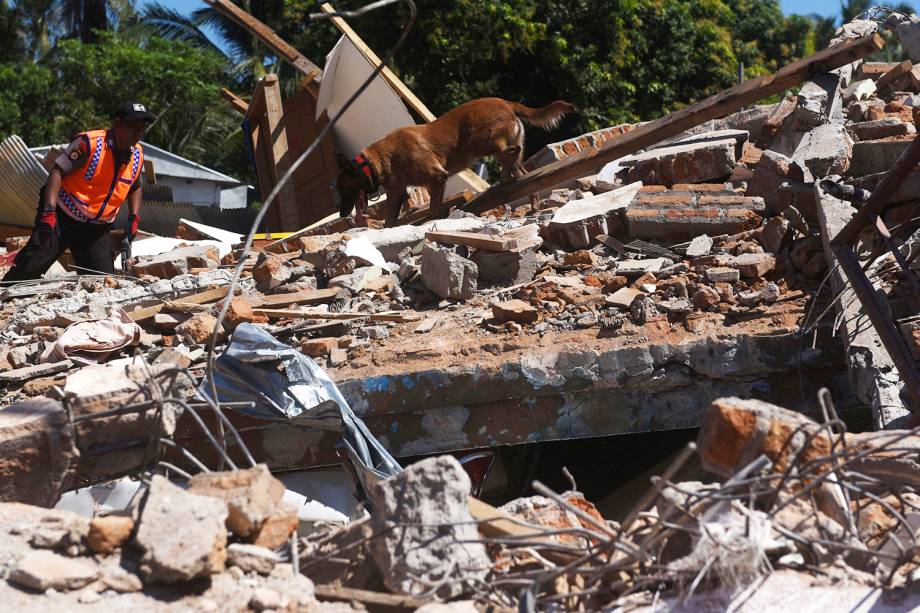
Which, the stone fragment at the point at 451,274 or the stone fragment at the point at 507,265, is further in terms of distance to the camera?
the stone fragment at the point at 507,265

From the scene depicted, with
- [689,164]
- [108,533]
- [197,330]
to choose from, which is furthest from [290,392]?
[689,164]

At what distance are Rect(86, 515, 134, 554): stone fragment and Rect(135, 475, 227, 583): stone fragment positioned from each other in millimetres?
93

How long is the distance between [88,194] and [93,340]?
2.11 m

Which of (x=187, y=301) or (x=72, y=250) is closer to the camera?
(x=187, y=301)

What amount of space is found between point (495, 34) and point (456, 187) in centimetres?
667

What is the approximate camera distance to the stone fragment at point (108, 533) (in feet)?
7.58

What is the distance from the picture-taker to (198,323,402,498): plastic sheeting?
14.7 feet

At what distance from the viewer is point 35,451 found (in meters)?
2.84

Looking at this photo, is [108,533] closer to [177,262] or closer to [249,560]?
[249,560]

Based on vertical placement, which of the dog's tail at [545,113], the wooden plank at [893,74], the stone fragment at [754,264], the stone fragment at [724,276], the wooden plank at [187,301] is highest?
the wooden plank at [893,74]

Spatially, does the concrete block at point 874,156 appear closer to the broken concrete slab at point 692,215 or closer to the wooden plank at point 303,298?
the broken concrete slab at point 692,215

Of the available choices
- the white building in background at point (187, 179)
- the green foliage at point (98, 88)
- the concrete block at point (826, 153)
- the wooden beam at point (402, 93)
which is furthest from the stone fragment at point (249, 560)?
the green foliage at point (98, 88)

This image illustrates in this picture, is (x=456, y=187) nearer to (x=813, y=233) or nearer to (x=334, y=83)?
(x=334, y=83)

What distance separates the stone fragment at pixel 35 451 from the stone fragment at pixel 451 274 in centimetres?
314
